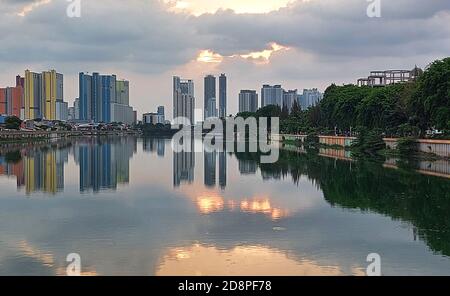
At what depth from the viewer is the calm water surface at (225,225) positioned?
30.0ft

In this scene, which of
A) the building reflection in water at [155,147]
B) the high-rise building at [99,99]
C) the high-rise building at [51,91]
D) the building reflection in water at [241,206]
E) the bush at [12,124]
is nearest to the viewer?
the building reflection in water at [241,206]

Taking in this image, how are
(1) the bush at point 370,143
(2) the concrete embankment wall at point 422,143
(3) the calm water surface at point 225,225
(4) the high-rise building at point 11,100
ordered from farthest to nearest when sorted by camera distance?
(4) the high-rise building at point 11,100 → (1) the bush at point 370,143 → (2) the concrete embankment wall at point 422,143 → (3) the calm water surface at point 225,225

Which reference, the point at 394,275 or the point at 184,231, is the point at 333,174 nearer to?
the point at 184,231

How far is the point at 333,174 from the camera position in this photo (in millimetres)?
25391

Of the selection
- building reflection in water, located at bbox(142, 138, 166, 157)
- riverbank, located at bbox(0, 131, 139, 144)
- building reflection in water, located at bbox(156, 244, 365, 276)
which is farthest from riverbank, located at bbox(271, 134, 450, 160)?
riverbank, located at bbox(0, 131, 139, 144)

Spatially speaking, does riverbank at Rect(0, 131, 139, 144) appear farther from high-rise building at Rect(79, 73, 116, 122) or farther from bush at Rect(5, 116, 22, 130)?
high-rise building at Rect(79, 73, 116, 122)

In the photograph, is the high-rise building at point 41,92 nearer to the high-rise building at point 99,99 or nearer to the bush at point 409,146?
the high-rise building at point 99,99

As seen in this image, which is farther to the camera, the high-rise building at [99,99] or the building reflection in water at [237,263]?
the high-rise building at [99,99]

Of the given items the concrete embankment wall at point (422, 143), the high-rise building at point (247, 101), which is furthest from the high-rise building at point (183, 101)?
the concrete embankment wall at point (422, 143)

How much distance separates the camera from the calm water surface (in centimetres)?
913

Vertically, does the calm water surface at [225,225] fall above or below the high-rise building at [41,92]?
below

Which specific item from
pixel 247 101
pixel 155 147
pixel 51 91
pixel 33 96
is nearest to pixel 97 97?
pixel 51 91
